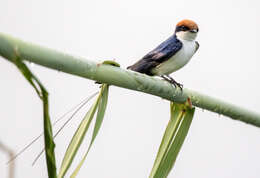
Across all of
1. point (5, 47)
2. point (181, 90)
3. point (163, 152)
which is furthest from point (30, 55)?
point (181, 90)

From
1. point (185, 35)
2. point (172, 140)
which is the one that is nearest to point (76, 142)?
point (172, 140)

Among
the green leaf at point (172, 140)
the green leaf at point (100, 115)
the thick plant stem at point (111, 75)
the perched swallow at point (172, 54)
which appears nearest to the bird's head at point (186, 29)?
the perched swallow at point (172, 54)

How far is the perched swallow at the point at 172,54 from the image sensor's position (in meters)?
1.44

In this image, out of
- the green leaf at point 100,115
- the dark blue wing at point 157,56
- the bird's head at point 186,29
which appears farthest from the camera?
the bird's head at point 186,29

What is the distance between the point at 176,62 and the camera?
1.52 m

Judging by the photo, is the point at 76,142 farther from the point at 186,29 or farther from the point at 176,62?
the point at 186,29

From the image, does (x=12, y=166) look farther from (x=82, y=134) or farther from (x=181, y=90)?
(x=181, y=90)

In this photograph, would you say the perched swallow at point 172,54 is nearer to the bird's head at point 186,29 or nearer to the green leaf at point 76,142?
the bird's head at point 186,29

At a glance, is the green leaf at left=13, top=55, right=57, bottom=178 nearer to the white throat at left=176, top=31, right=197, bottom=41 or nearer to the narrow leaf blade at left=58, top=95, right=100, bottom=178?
the narrow leaf blade at left=58, top=95, right=100, bottom=178

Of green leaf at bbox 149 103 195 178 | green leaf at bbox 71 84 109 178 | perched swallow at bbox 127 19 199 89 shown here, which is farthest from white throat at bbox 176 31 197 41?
green leaf at bbox 71 84 109 178

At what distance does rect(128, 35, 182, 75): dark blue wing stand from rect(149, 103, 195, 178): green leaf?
68 cm

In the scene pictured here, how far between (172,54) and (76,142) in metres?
1.05

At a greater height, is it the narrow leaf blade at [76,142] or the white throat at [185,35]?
the white throat at [185,35]

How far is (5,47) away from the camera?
0.39 m
